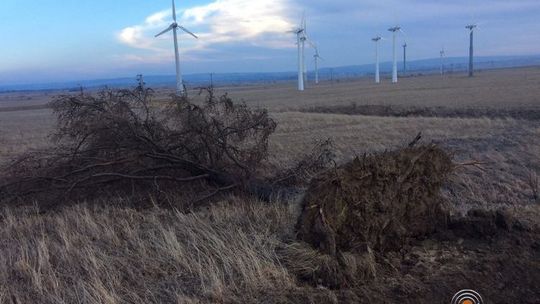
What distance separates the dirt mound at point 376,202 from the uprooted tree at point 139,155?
3.80 metres

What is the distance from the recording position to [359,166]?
5.74 meters

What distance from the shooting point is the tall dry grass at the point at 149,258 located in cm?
489

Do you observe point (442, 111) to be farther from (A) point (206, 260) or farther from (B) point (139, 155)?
(A) point (206, 260)

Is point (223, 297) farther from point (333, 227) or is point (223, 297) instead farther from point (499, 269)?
point (499, 269)

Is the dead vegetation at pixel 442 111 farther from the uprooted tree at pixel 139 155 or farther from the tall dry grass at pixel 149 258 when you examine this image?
the tall dry grass at pixel 149 258

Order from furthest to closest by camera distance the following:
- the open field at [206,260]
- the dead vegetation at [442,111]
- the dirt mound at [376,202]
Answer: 1. the dead vegetation at [442,111]
2. the dirt mound at [376,202]
3. the open field at [206,260]

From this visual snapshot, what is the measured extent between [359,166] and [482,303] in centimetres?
184

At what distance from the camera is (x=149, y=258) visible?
5.80m

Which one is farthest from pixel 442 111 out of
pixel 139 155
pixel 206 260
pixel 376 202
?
pixel 206 260

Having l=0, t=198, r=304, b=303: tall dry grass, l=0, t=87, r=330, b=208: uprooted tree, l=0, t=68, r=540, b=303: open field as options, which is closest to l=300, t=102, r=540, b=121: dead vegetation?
l=0, t=87, r=330, b=208: uprooted tree

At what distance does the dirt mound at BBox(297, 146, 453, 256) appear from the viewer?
550 cm

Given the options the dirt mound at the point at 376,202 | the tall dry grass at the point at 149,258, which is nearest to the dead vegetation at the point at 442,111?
the dirt mound at the point at 376,202

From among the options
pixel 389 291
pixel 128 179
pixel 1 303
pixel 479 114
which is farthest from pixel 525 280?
pixel 479 114

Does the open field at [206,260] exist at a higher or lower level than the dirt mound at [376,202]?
lower
